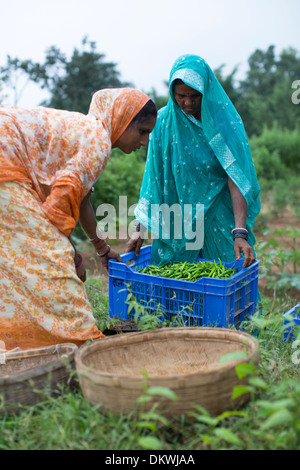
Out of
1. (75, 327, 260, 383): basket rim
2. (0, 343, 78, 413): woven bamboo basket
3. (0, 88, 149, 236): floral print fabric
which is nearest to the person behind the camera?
(75, 327, 260, 383): basket rim

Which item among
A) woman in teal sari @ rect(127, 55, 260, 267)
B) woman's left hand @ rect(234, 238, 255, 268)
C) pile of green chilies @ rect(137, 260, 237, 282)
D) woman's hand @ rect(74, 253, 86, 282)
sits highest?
woman in teal sari @ rect(127, 55, 260, 267)

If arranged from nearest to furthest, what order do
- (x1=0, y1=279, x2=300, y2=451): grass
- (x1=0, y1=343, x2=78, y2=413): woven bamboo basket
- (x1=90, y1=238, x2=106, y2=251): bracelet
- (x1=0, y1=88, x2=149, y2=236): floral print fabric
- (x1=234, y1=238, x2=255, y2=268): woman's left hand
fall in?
(x1=0, y1=279, x2=300, y2=451): grass, (x1=0, y1=343, x2=78, y2=413): woven bamboo basket, (x1=0, y1=88, x2=149, y2=236): floral print fabric, (x1=234, y1=238, x2=255, y2=268): woman's left hand, (x1=90, y1=238, x2=106, y2=251): bracelet

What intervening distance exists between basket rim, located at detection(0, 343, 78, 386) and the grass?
14 cm

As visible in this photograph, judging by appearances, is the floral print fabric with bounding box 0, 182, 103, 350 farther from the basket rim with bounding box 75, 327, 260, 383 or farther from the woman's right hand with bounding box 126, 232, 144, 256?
the woman's right hand with bounding box 126, 232, 144, 256

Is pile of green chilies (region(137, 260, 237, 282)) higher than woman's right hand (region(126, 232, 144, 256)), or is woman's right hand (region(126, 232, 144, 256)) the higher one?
woman's right hand (region(126, 232, 144, 256))

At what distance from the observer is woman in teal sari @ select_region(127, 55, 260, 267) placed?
126 inches

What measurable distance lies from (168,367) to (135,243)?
1.31 metres

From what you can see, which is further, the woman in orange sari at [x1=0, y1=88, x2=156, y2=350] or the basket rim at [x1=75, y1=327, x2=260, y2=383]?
the woman in orange sari at [x1=0, y1=88, x2=156, y2=350]

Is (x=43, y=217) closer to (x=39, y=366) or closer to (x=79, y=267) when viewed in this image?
(x=79, y=267)

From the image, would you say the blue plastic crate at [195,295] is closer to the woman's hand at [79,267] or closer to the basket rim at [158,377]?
the woman's hand at [79,267]

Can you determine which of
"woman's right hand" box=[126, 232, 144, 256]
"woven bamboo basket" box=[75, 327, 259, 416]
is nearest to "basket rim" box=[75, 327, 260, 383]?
"woven bamboo basket" box=[75, 327, 259, 416]

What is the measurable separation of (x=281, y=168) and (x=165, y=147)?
467 inches
